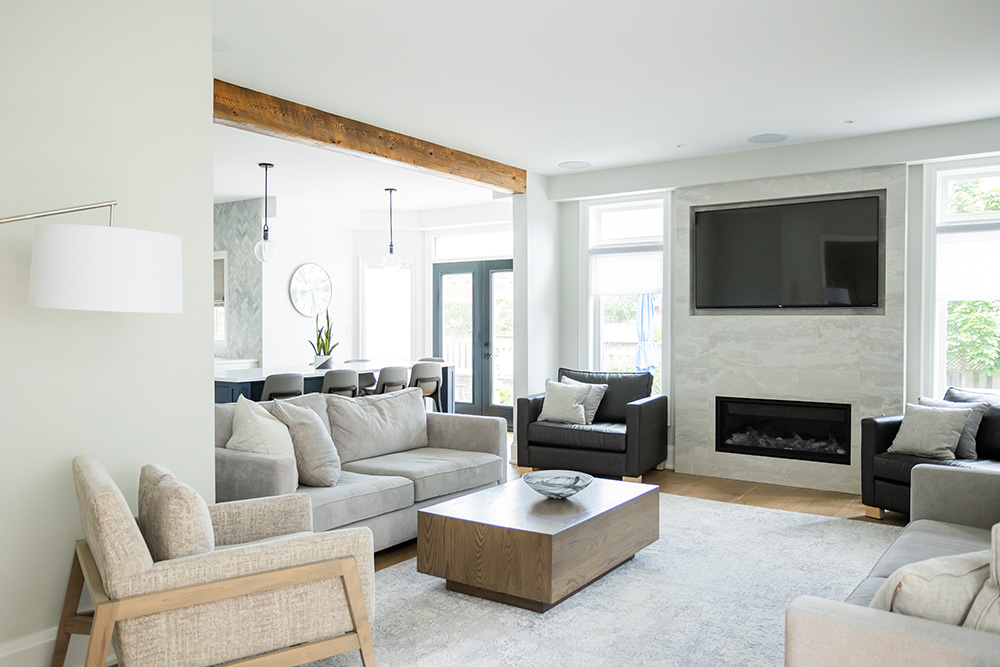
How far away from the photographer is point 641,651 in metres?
3.00

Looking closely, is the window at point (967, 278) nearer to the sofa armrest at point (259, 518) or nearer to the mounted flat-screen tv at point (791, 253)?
the mounted flat-screen tv at point (791, 253)

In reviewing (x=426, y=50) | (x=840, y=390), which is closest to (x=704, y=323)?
(x=840, y=390)

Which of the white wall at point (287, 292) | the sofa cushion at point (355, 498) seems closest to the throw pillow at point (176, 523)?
the sofa cushion at point (355, 498)

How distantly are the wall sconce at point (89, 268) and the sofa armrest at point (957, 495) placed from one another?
3.40 meters

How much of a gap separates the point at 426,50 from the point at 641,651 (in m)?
3.01

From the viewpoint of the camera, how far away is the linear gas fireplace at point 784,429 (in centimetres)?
605

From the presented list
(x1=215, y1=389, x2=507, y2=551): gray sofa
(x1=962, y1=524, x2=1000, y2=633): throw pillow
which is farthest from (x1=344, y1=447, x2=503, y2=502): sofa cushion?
(x1=962, y1=524, x2=1000, y2=633): throw pillow

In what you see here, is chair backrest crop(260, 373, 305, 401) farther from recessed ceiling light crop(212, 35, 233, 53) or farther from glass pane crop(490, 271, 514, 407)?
glass pane crop(490, 271, 514, 407)

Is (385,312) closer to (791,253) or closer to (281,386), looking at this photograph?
(281,386)

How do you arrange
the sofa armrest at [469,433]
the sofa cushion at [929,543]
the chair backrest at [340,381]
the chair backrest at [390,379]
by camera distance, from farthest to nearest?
the chair backrest at [390,379], the chair backrest at [340,381], the sofa armrest at [469,433], the sofa cushion at [929,543]

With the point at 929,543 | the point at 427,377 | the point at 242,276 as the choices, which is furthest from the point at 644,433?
the point at 242,276

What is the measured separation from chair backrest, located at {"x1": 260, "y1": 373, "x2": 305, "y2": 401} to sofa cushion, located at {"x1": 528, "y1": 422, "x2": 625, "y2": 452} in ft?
6.40

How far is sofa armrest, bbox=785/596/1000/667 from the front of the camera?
1.73m

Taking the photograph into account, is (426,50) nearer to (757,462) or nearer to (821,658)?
(821,658)
